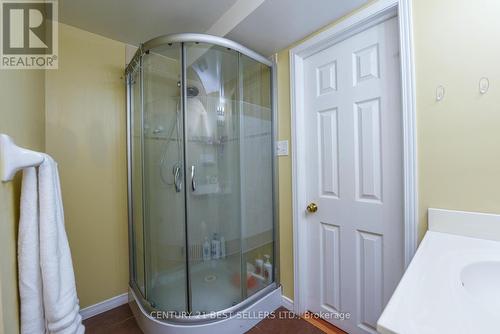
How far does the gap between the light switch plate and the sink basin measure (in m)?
1.13

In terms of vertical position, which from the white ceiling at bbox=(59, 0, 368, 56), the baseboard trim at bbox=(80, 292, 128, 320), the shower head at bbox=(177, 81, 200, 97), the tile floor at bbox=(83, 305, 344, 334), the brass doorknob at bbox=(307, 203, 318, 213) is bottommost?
the tile floor at bbox=(83, 305, 344, 334)

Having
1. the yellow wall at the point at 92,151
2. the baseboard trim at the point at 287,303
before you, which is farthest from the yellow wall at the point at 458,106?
the yellow wall at the point at 92,151

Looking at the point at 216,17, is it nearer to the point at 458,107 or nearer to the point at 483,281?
the point at 458,107

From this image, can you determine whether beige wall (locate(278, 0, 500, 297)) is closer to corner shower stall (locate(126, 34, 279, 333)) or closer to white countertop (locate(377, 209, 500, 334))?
white countertop (locate(377, 209, 500, 334))

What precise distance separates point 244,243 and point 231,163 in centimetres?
60

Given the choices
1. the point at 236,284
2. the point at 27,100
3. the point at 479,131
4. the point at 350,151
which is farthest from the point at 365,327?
the point at 27,100

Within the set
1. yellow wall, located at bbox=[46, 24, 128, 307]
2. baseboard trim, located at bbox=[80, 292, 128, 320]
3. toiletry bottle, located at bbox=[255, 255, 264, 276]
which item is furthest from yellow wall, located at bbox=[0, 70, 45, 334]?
toiletry bottle, located at bbox=[255, 255, 264, 276]

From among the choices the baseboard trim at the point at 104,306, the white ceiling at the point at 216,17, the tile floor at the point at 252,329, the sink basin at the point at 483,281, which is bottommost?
the tile floor at the point at 252,329

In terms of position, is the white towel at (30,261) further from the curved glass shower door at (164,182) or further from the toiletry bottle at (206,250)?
the toiletry bottle at (206,250)

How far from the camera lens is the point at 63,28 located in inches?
60.2

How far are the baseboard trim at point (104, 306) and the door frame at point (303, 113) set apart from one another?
1349 millimetres

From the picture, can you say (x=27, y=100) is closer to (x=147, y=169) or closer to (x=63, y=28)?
(x=147, y=169)

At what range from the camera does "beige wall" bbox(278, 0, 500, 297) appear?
2.81ft

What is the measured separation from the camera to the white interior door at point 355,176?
118cm
